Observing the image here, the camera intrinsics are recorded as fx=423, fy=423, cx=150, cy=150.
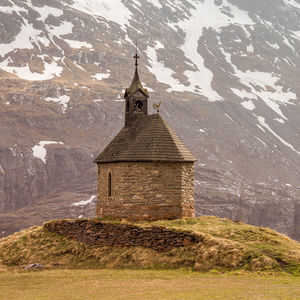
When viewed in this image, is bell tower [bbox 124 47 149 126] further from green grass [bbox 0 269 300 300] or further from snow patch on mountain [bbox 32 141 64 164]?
snow patch on mountain [bbox 32 141 64 164]

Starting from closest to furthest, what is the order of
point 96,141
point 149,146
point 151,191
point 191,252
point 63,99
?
point 191,252, point 151,191, point 149,146, point 96,141, point 63,99

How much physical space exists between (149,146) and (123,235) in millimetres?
6814

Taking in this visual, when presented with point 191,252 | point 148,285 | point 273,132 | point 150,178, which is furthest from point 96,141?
point 148,285

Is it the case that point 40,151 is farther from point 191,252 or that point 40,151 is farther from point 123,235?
point 191,252

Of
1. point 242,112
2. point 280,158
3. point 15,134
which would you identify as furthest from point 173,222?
point 242,112

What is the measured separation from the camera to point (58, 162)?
126812 mm

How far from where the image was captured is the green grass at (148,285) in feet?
47.6

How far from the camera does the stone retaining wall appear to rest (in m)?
22.9

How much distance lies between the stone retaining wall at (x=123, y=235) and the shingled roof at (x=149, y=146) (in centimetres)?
492

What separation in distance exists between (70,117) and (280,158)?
79.1m

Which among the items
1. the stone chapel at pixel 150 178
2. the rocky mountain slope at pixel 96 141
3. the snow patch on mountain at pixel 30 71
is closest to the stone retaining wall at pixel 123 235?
the stone chapel at pixel 150 178

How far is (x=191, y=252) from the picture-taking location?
21.5m

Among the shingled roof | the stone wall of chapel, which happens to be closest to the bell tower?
the shingled roof

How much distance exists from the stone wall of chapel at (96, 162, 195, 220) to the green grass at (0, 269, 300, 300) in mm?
7424
